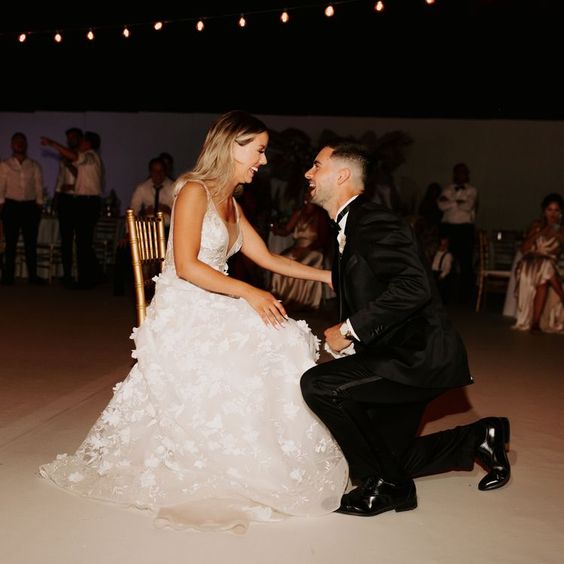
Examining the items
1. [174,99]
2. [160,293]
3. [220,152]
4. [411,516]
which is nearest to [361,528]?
[411,516]

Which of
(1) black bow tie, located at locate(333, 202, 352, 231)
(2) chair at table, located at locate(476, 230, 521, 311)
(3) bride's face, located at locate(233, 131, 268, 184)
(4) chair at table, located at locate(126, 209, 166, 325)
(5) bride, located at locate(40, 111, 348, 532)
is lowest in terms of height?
(2) chair at table, located at locate(476, 230, 521, 311)

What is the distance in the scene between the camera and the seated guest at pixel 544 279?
29.5 ft

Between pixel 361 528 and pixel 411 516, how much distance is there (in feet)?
0.79

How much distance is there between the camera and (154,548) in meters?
2.82

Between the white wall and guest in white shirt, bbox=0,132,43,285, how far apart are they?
13.5ft

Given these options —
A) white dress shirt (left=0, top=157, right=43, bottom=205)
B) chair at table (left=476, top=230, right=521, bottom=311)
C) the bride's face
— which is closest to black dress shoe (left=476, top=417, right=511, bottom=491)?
the bride's face

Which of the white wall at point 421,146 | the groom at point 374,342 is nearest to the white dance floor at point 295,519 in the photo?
the groom at point 374,342

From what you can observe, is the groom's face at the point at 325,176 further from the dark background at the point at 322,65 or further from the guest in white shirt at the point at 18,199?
the dark background at the point at 322,65

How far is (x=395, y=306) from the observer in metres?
3.18

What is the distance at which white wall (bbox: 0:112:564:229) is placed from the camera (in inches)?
557

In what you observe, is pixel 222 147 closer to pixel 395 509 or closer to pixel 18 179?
pixel 395 509

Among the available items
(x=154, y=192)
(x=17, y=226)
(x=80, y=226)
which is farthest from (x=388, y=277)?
(x=17, y=226)

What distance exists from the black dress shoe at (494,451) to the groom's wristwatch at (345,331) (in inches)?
27.0

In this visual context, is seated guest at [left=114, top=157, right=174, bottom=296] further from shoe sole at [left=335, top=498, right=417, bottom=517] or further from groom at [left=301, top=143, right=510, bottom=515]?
shoe sole at [left=335, top=498, right=417, bottom=517]
